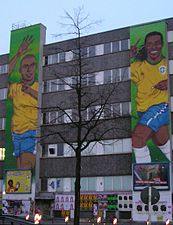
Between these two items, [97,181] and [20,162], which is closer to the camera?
[97,181]

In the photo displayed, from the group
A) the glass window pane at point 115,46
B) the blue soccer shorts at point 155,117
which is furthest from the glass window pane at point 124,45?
the blue soccer shorts at point 155,117

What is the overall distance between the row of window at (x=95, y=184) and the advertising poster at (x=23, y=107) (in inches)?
93.6

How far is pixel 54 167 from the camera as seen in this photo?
46406mm

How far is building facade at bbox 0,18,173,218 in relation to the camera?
42281 millimetres

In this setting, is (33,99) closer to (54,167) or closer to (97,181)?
(54,167)

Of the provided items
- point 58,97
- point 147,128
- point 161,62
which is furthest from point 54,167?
point 161,62

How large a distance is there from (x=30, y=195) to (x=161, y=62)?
18.9 metres

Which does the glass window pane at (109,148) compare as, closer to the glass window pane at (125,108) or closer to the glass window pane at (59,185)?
the glass window pane at (125,108)

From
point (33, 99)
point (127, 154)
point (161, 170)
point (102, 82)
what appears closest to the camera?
point (161, 170)

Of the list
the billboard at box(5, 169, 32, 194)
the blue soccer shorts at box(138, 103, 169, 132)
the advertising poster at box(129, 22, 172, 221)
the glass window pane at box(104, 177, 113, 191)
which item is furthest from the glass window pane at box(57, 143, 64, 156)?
the blue soccer shorts at box(138, 103, 169, 132)

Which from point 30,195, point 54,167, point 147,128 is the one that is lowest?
point 30,195

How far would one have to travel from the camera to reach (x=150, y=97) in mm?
41875

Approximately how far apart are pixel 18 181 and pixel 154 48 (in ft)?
65.0

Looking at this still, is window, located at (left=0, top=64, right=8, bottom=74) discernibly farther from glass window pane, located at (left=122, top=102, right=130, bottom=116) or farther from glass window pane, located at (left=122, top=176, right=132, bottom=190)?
glass window pane, located at (left=122, top=176, right=132, bottom=190)
